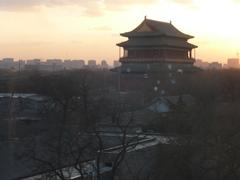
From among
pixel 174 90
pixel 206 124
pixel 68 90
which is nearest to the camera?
pixel 206 124

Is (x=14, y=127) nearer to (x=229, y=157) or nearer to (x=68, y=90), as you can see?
(x=68, y=90)

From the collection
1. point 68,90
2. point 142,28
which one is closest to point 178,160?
point 68,90

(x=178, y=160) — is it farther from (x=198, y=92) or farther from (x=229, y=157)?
(x=198, y=92)

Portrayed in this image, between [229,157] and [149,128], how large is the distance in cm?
910

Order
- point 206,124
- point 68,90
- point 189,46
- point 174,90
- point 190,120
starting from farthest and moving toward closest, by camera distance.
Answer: point 189,46, point 174,90, point 68,90, point 190,120, point 206,124

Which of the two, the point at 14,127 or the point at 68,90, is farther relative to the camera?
the point at 68,90

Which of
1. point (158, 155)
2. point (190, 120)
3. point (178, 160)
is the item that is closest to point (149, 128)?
point (190, 120)

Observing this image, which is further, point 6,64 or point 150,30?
point 6,64

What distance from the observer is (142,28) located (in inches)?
1551

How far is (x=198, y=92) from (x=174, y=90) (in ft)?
21.3

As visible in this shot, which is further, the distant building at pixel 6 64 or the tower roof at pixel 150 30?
the distant building at pixel 6 64

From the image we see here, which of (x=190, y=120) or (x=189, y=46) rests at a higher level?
(x=189, y=46)

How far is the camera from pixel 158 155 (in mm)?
14000

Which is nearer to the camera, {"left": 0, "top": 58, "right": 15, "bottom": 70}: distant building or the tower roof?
the tower roof
